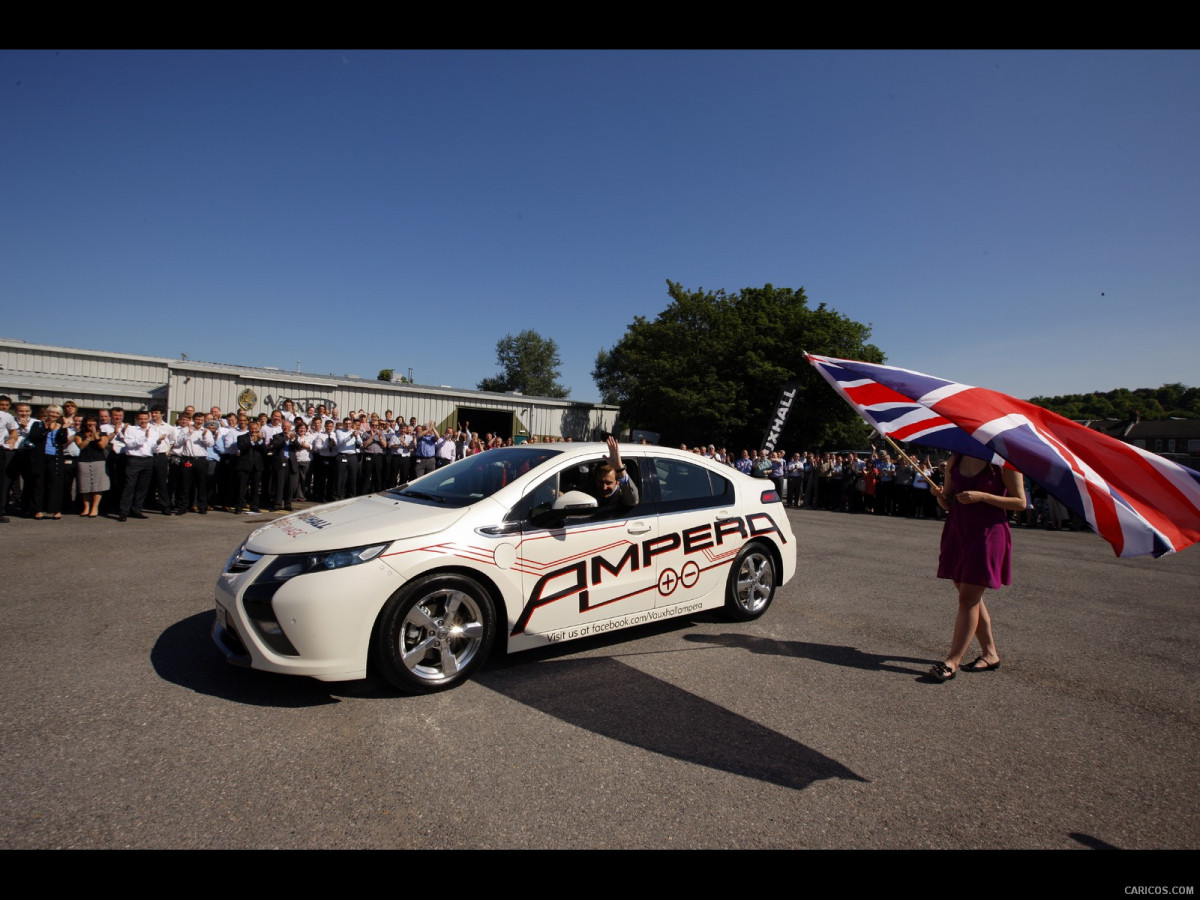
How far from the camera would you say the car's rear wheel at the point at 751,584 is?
17.4ft

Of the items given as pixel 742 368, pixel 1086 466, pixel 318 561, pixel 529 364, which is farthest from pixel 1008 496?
pixel 529 364

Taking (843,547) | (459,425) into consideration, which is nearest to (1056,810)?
(843,547)

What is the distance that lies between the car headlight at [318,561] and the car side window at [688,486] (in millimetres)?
2262

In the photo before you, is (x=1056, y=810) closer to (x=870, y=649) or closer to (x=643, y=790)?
(x=643, y=790)

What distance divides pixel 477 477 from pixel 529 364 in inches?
3078

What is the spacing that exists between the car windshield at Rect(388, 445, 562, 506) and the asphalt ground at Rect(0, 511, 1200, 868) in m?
1.23

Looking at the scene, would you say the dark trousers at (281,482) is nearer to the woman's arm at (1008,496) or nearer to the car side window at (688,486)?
the car side window at (688,486)

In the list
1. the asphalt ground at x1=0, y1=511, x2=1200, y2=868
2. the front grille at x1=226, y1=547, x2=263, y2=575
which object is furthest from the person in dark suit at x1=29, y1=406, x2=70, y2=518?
the front grille at x1=226, y1=547, x2=263, y2=575

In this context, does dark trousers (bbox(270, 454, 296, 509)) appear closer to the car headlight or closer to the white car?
the white car

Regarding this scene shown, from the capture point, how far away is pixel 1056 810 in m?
2.73

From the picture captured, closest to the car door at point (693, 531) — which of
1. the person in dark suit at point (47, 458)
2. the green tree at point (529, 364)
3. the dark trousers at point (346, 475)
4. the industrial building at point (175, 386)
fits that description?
the dark trousers at point (346, 475)

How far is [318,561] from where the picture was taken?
354 centimetres

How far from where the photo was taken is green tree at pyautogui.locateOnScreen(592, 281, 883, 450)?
4372 centimetres
